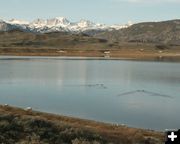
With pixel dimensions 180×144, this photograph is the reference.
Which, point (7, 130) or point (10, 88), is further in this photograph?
point (10, 88)

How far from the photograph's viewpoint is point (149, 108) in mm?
60875

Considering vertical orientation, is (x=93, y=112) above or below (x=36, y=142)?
below

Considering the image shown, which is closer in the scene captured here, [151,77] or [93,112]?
[93,112]

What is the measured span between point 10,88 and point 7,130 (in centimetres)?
6100

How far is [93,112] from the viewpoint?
54906 mm

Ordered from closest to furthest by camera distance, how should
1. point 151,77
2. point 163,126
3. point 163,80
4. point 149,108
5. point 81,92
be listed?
1. point 163,126
2. point 149,108
3. point 81,92
4. point 163,80
5. point 151,77

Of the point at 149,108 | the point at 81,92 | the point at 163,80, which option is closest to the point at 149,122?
the point at 149,108

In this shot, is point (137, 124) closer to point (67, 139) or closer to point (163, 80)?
point (67, 139)

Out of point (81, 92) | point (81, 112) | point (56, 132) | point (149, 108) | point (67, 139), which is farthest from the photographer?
point (81, 92)

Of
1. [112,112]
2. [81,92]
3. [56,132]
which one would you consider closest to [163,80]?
[81,92]

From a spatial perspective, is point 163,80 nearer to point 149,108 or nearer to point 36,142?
point 149,108

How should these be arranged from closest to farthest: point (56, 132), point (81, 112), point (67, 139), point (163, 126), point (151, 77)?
point (67, 139), point (56, 132), point (163, 126), point (81, 112), point (151, 77)

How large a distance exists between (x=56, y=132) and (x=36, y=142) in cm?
546

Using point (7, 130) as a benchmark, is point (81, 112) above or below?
below
